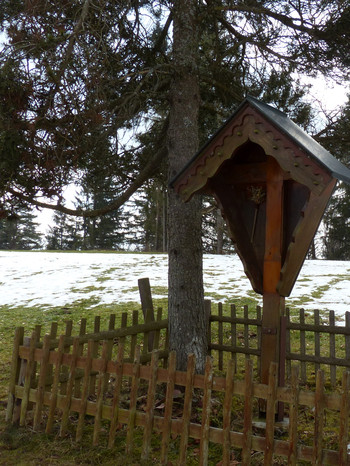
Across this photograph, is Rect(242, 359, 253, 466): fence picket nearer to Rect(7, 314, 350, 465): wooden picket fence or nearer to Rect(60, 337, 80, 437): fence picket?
Rect(7, 314, 350, 465): wooden picket fence

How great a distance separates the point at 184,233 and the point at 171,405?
2294 mm

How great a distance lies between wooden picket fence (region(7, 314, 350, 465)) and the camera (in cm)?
281

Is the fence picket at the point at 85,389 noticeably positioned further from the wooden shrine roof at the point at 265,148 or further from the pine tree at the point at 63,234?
the pine tree at the point at 63,234

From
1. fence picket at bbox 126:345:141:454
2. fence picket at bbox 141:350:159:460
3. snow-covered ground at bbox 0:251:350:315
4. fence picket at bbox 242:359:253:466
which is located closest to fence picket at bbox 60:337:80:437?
fence picket at bbox 126:345:141:454

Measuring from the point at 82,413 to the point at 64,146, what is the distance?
2896mm

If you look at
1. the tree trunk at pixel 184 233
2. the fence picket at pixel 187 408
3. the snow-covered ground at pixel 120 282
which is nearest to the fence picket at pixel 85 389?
the fence picket at pixel 187 408

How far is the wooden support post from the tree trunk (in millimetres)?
1419

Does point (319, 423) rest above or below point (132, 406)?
above

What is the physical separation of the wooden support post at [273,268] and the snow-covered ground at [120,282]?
18.2 feet

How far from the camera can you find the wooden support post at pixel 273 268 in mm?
3613

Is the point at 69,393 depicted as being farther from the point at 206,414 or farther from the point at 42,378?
the point at 206,414

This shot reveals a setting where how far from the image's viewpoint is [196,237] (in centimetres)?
509

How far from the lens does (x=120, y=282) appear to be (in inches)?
535

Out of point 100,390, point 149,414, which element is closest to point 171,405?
point 149,414
